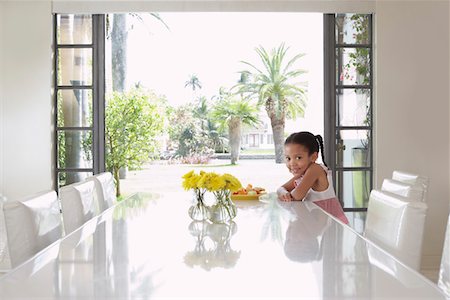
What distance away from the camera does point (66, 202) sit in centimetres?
268

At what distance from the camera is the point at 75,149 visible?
519 centimetres

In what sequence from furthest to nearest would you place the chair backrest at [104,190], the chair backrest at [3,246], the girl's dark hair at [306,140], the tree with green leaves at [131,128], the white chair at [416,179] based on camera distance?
the tree with green leaves at [131,128] → the chair backrest at [3,246] → the girl's dark hair at [306,140] → the chair backrest at [104,190] → the white chair at [416,179]

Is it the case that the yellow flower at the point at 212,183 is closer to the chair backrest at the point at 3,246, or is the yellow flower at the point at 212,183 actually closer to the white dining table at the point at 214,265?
the white dining table at the point at 214,265

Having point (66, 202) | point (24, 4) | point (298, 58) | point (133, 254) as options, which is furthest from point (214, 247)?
point (298, 58)

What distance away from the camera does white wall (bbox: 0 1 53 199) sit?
499 cm

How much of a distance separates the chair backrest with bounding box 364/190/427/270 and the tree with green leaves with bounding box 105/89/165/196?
901cm

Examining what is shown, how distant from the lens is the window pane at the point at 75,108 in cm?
515

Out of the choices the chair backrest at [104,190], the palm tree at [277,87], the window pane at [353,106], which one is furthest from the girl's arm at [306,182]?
the palm tree at [277,87]

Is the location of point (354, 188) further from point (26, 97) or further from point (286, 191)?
point (26, 97)

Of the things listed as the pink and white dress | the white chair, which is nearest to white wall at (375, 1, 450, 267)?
the white chair

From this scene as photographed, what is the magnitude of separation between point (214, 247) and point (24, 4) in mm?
3885

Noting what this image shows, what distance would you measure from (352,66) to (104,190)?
8.98 ft

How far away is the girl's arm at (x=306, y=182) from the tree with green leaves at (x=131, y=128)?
7.84 metres

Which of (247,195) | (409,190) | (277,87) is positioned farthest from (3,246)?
(277,87)
